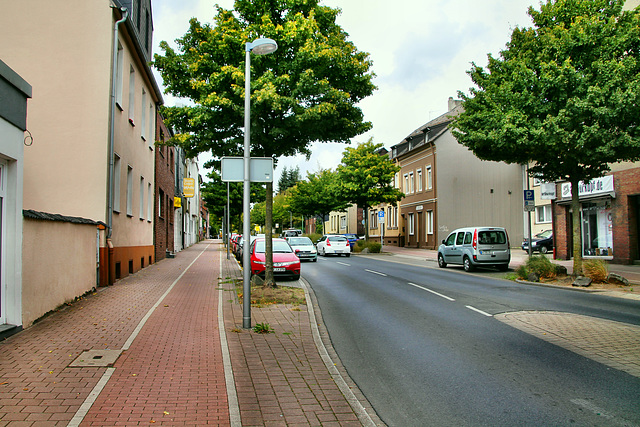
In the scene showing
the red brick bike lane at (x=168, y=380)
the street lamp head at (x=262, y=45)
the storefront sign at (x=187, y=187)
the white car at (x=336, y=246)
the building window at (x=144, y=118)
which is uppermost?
the building window at (x=144, y=118)

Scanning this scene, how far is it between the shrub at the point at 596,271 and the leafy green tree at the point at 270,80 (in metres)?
7.76

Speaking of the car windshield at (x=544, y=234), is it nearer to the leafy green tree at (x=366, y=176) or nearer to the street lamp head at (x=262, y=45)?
the leafy green tree at (x=366, y=176)

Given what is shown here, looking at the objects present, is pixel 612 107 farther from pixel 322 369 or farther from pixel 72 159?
pixel 72 159

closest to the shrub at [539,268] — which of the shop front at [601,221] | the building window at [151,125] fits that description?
the shop front at [601,221]

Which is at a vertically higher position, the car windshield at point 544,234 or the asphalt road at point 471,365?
the car windshield at point 544,234

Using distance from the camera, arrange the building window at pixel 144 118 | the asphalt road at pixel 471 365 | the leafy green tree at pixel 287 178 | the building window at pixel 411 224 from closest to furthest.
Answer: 1. the asphalt road at pixel 471 365
2. the building window at pixel 144 118
3. the building window at pixel 411 224
4. the leafy green tree at pixel 287 178

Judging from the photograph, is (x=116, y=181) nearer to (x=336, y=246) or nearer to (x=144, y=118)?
(x=144, y=118)

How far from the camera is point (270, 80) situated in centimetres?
1140

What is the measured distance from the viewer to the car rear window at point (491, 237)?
1920cm

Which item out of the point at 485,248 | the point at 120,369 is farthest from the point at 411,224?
the point at 120,369

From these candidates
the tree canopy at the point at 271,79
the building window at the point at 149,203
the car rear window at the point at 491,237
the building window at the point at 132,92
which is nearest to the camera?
the tree canopy at the point at 271,79

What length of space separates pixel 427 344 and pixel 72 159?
35.7 feet

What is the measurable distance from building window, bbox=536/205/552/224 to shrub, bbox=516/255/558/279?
18187 mm

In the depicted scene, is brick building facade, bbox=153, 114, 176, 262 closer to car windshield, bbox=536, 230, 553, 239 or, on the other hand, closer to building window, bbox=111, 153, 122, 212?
building window, bbox=111, 153, 122, 212
